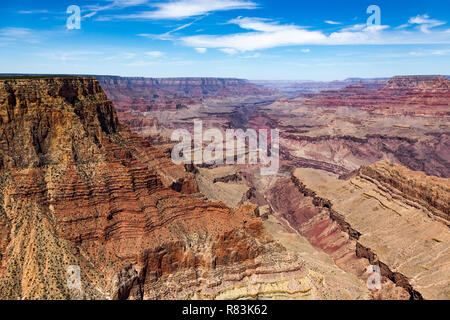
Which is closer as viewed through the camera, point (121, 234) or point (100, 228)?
point (100, 228)

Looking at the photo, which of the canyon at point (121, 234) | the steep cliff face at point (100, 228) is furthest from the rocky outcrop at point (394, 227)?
the steep cliff face at point (100, 228)

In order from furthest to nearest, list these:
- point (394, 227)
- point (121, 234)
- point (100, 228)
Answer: point (394, 227), point (121, 234), point (100, 228)

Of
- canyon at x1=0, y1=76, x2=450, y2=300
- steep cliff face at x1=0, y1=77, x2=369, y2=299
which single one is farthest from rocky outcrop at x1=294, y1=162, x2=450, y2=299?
steep cliff face at x1=0, y1=77, x2=369, y2=299

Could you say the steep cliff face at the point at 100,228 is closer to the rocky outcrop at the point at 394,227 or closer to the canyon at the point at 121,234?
the canyon at the point at 121,234

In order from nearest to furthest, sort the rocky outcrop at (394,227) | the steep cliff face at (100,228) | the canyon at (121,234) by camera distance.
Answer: the steep cliff face at (100,228)
the canyon at (121,234)
the rocky outcrop at (394,227)

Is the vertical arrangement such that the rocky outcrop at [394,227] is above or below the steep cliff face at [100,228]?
below

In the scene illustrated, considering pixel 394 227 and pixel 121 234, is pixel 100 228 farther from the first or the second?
pixel 394 227

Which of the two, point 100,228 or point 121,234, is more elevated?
point 100,228

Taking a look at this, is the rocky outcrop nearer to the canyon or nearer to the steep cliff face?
the canyon

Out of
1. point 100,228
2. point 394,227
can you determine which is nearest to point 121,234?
point 100,228
